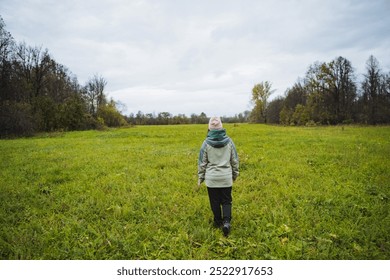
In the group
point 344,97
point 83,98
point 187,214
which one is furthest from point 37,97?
point 344,97

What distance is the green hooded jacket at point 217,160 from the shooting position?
13.6ft

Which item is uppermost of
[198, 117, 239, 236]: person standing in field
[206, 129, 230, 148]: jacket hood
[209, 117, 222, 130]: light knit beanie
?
[209, 117, 222, 130]: light knit beanie

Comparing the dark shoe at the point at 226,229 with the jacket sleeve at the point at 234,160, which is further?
the jacket sleeve at the point at 234,160

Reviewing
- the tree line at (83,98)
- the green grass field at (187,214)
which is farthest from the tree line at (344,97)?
the green grass field at (187,214)

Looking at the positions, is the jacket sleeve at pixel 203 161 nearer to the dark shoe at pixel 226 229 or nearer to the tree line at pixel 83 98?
the dark shoe at pixel 226 229

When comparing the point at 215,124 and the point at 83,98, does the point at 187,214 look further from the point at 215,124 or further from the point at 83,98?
the point at 83,98

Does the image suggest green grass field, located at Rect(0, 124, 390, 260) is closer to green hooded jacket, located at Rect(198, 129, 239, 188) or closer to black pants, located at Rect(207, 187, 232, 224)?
black pants, located at Rect(207, 187, 232, 224)

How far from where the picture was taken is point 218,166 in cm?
420

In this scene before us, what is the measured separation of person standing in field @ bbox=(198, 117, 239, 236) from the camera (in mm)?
4160

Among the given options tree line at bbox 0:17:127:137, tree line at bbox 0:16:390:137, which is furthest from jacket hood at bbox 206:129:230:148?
tree line at bbox 0:16:390:137
